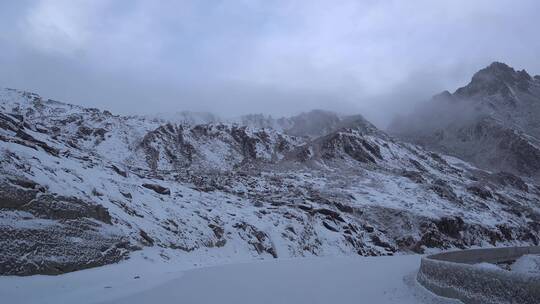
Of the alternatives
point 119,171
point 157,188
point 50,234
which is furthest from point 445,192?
point 50,234

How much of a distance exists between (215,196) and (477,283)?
29.8 metres

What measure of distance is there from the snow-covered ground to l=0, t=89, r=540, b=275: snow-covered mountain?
0.91 m

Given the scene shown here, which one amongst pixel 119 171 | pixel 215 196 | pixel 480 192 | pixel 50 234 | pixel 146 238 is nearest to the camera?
pixel 50 234

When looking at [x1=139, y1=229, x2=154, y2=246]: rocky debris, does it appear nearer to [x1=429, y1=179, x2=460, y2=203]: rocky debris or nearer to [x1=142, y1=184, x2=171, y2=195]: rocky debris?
[x1=142, y1=184, x2=171, y2=195]: rocky debris

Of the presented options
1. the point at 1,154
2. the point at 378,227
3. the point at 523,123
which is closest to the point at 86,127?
the point at 378,227

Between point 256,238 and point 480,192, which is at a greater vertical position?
point 256,238

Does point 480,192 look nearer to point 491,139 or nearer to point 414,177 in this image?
point 414,177

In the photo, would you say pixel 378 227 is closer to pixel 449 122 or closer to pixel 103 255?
pixel 103 255

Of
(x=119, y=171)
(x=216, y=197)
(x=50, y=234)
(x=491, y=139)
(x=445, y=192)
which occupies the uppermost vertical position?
(x=491, y=139)

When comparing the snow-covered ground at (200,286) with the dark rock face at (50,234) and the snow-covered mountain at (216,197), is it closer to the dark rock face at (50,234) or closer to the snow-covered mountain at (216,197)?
the dark rock face at (50,234)

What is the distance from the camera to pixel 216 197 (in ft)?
134

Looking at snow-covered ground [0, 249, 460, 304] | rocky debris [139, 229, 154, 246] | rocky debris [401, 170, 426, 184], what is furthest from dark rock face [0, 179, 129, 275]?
rocky debris [401, 170, 426, 184]

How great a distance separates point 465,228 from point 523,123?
520 ft

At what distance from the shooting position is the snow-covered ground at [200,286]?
13906 mm
